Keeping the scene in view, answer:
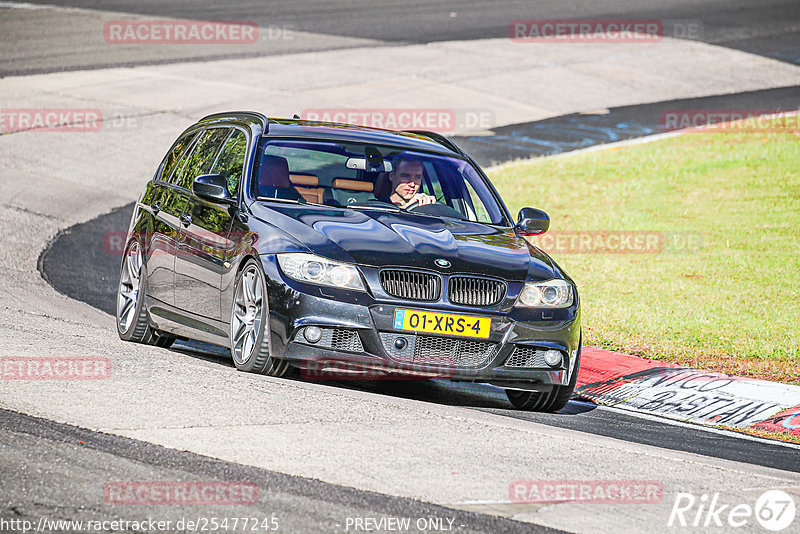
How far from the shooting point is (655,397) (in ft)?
31.1

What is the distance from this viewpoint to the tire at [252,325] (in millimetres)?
7855

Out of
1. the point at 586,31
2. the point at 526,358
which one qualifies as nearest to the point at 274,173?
the point at 526,358

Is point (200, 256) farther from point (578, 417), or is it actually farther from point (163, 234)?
point (578, 417)

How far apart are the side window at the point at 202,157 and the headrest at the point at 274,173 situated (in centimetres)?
80

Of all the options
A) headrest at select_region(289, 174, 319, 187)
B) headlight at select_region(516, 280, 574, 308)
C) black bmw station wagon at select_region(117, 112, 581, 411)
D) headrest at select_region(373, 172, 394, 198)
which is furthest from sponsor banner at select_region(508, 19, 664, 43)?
headlight at select_region(516, 280, 574, 308)

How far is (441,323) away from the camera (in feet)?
25.4

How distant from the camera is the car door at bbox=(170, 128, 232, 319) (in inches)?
339

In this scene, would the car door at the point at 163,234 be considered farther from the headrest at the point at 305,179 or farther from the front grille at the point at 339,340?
the front grille at the point at 339,340

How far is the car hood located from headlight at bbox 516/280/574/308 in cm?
6

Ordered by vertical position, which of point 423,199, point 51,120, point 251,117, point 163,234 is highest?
point 251,117

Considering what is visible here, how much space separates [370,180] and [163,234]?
1.63 metres

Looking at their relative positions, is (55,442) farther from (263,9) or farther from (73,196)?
(263,9)

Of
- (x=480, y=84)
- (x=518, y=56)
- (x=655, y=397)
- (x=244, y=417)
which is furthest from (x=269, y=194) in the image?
(x=518, y=56)

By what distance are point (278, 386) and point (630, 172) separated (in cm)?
1415
